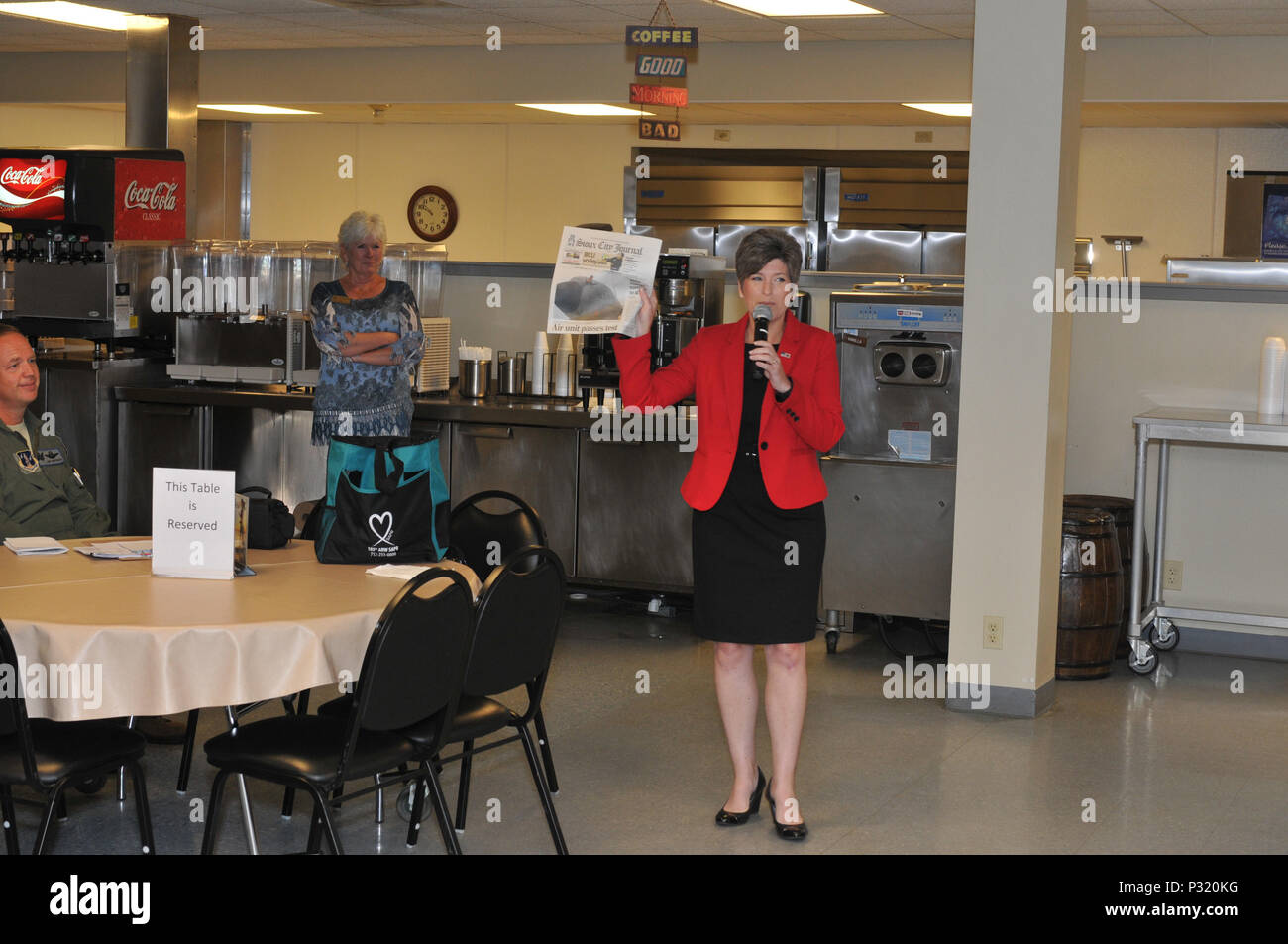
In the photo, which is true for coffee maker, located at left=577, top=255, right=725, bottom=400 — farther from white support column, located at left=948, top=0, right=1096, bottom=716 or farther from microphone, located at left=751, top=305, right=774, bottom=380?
microphone, located at left=751, top=305, right=774, bottom=380

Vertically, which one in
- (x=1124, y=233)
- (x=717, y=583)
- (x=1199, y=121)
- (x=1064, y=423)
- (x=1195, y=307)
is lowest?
(x=717, y=583)

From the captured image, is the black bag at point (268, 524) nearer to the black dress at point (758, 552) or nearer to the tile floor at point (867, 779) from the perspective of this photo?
the tile floor at point (867, 779)

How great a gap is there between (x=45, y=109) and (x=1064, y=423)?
31.8 ft

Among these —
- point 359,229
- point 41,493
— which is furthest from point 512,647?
point 359,229

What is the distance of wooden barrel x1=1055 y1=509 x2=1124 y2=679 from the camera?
246 inches

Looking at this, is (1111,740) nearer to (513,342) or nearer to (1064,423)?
(1064,423)

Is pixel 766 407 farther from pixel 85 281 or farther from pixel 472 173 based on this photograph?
pixel 472 173

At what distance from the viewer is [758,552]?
4.21 m

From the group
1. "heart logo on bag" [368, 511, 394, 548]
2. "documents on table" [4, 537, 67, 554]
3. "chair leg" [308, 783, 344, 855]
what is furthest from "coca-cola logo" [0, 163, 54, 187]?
"chair leg" [308, 783, 344, 855]

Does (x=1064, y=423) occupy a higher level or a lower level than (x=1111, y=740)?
higher

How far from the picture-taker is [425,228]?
12.5 metres
